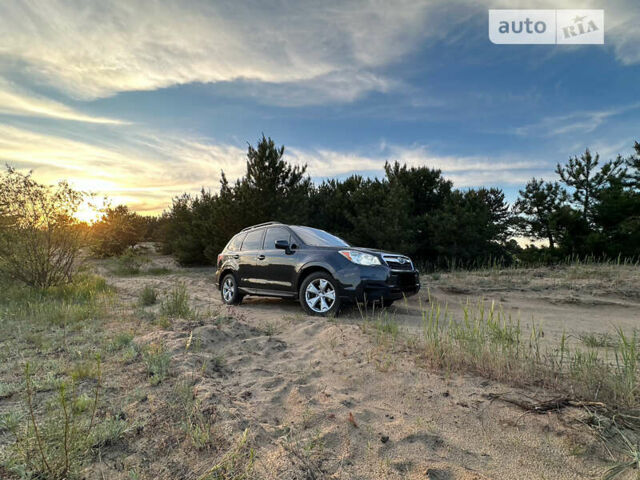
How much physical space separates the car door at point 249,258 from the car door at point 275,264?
149mm

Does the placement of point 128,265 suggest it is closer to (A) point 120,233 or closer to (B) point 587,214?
(A) point 120,233

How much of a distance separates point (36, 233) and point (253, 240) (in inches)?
218

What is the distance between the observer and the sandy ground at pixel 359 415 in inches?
78.9

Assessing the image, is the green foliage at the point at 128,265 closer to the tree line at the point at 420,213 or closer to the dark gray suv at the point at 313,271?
the tree line at the point at 420,213

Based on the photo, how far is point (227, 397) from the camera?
2805 millimetres

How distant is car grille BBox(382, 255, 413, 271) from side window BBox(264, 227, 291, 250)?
211 cm

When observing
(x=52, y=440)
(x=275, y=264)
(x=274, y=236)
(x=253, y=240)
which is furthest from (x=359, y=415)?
(x=253, y=240)

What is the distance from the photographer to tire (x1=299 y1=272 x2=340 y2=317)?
6135 mm

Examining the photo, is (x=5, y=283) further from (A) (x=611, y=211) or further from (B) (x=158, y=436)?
(A) (x=611, y=211)

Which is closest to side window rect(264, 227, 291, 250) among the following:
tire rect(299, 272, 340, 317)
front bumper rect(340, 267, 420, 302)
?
tire rect(299, 272, 340, 317)

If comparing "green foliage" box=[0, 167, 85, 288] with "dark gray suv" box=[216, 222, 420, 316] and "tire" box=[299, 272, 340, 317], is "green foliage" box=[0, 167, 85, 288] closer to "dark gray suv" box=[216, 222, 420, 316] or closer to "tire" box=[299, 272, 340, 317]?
"dark gray suv" box=[216, 222, 420, 316]

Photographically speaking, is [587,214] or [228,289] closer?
[228,289]

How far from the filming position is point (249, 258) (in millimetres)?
7871

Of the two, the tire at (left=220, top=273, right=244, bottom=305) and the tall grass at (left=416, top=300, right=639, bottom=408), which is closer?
the tall grass at (left=416, top=300, right=639, bottom=408)
